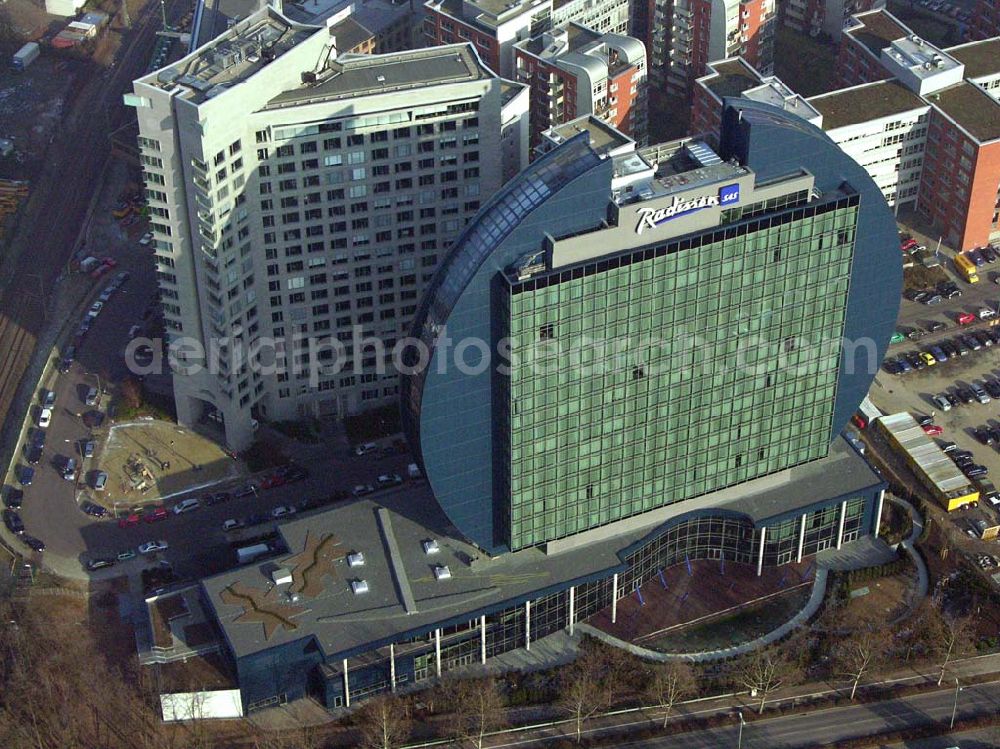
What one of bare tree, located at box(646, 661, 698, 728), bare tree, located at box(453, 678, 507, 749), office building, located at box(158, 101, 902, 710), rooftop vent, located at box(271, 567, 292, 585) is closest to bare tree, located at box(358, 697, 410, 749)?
office building, located at box(158, 101, 902, 710)

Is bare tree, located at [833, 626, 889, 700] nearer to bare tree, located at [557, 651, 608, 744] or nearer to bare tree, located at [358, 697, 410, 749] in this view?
bare tree, located at [557, 651, 608, 744]

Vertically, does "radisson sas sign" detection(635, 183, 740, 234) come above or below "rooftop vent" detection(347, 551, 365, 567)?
above

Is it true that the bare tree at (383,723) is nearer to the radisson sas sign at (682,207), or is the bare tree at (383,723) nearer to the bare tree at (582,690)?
the bare tree at (582,690)

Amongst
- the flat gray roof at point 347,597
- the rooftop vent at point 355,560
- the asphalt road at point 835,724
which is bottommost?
the asphalt road at point 835,724

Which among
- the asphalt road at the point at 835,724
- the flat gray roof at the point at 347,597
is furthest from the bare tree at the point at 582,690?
the flat gray roof at the point at 347,597

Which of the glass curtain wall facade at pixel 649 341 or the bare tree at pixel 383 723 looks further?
the bare tree at pixel 383 723

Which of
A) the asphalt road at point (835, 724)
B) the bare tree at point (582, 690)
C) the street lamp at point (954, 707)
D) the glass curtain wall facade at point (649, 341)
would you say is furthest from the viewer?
the street lamp at point (954, 707)
